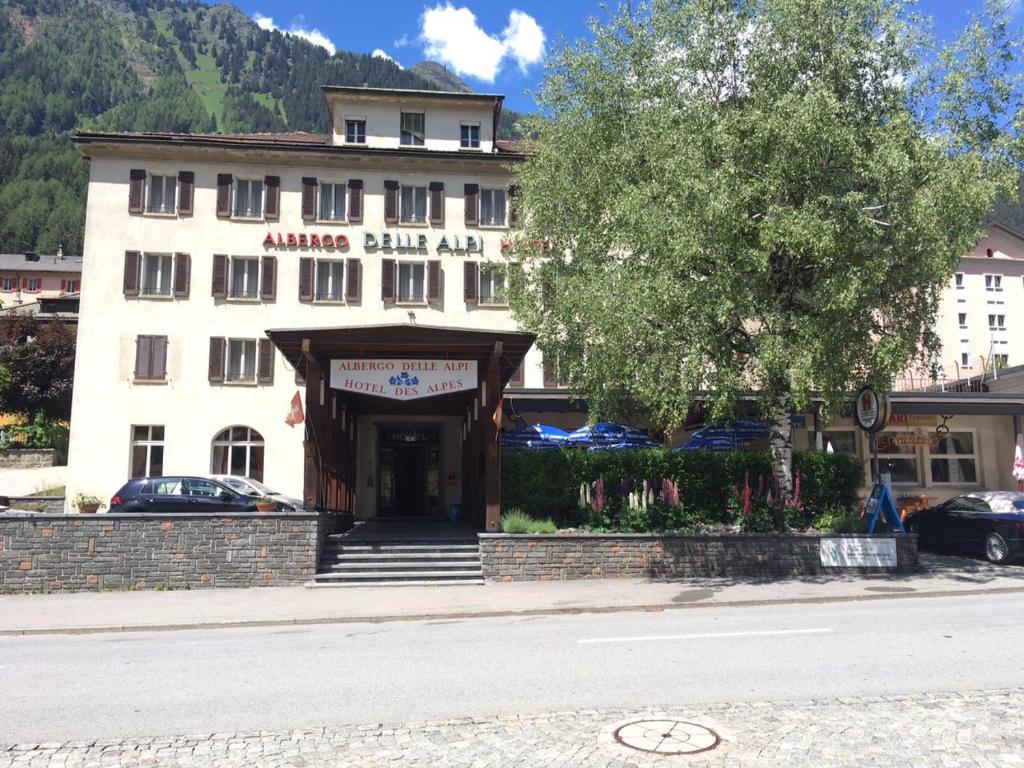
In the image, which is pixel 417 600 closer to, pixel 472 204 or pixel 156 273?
pixel 472 204

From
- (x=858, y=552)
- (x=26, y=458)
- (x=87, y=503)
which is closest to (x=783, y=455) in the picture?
(x=858, y=552)

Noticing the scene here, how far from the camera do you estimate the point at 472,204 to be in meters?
33.2

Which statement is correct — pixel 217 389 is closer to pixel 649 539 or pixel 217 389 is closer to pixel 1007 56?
pixel 649 539

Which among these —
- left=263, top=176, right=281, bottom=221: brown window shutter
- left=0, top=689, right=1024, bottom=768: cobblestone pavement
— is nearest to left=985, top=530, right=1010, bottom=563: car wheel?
left=0, top=689, right=1024, bottom=768: cobblestone pavement

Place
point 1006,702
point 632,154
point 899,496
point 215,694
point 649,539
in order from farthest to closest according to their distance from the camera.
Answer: point 899,496, point 632,154, point 649,539, point 215,694, point 1006,702

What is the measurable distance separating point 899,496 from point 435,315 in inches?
694

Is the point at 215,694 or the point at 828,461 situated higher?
the point at 828,461

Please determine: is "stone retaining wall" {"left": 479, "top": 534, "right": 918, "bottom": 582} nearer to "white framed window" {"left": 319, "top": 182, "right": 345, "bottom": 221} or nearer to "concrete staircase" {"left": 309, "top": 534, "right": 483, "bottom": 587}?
"concrete staircase" {"left": 309, "top": 534, "right": 483, "bottom": 587}

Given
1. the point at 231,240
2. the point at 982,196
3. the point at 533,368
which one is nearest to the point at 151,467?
the point at 231,240

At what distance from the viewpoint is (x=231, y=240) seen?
3200cm

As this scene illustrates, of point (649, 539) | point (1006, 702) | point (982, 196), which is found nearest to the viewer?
point (1006, 702)

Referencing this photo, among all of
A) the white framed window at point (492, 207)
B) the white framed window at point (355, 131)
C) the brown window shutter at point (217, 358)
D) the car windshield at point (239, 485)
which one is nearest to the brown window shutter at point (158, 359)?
the brown window shutter at point (217, 358)

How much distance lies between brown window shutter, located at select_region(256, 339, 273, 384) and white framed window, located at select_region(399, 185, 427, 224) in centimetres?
749

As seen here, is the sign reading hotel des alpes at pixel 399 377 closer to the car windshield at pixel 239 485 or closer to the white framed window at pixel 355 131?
the car windshield at pixel 239 485
